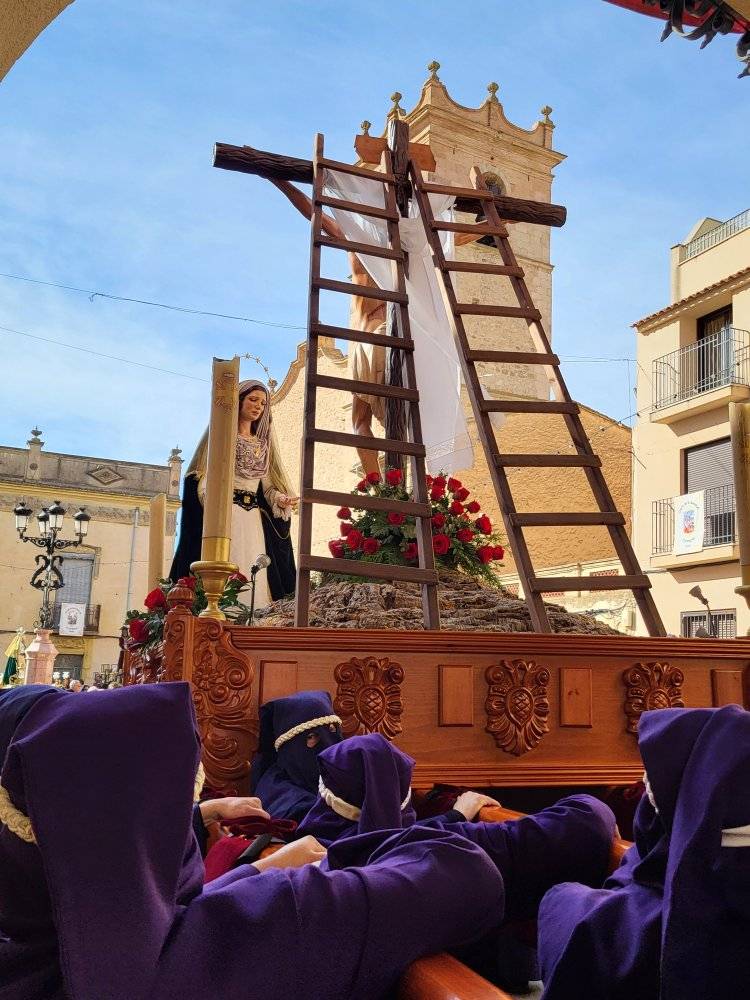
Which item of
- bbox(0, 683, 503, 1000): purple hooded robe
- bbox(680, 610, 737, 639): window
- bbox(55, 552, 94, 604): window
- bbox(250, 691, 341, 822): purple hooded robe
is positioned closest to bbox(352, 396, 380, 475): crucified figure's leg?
bbox(250, 691, 341, 822): purple hooded robe

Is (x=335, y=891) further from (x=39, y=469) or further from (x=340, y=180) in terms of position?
(x=39, y=469)

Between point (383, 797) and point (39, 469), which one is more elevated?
point (39, 469)

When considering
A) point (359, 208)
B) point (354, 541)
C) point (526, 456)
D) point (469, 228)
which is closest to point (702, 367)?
point (469, 228)

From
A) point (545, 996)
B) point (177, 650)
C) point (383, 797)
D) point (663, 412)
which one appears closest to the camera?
point (545, 996)

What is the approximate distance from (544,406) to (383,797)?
2774mm

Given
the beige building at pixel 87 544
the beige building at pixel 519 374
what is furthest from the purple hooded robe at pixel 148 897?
the beige building at pixel 87 544

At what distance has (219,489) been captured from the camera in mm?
3398

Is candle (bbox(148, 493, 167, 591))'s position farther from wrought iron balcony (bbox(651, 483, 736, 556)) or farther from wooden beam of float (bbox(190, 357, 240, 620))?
A: wrought iron balcony (bbox(651, 483, 736, 556))

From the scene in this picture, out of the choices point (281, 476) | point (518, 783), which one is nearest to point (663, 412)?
point (281, 476)

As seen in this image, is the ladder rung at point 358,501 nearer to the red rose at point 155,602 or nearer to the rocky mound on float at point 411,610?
the rocky mound on float at point 411,610

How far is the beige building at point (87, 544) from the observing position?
2494 centimetres

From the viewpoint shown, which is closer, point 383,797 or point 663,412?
point 383,797

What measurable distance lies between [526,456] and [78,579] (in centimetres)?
2282

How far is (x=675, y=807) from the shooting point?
4.74 ft
